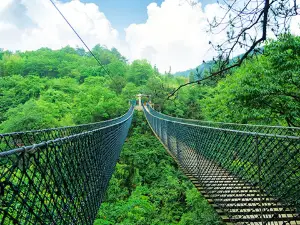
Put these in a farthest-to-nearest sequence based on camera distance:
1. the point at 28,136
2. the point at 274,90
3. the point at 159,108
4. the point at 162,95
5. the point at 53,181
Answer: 1. the point at 159,108
2. the point at 274,90
3. the point at 28,136
4. the point at 162,95
5. the point at 53,181

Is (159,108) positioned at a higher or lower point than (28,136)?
lower

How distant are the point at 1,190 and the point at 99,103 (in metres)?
12.1

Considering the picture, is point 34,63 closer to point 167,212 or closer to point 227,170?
point 167,212

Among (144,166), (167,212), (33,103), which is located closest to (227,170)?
(167,212)

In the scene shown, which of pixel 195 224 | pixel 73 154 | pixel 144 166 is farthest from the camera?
pixel 144 166

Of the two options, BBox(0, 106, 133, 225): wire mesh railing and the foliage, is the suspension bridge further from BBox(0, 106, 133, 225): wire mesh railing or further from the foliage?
the foliage

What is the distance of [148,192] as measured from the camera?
9039mm

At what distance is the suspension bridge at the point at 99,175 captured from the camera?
75cm

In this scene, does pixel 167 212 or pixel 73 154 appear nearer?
pixel 73 154

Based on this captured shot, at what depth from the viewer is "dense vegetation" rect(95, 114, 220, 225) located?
657 centimetres

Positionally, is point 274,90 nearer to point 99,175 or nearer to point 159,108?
point 99,175

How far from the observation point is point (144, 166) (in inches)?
453

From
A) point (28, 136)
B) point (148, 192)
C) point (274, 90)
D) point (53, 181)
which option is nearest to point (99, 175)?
point (28, 136)

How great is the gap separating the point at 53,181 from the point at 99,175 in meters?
1.05
